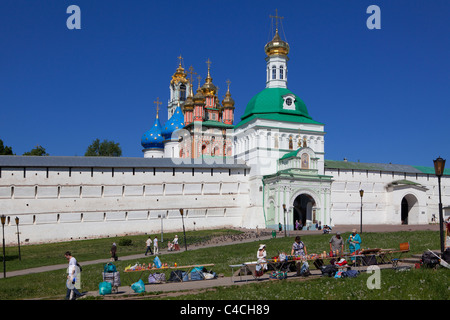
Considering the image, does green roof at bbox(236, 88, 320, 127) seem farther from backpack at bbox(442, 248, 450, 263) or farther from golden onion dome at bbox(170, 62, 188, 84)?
backpack at bbox(442, 248, 450, 263)

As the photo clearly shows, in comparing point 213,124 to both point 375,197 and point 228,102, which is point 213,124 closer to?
point 228,102

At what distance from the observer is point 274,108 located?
46.0 m

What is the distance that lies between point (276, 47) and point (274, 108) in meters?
6.54

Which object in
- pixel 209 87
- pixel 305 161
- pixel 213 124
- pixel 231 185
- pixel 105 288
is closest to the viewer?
pixel 105 288

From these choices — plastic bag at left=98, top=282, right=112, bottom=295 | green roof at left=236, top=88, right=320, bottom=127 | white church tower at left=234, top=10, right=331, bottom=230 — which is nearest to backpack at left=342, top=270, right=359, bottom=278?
plastic bag at left=98, top=282, right=112, bottom=295

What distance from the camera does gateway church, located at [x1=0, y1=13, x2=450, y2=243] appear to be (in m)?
38.9

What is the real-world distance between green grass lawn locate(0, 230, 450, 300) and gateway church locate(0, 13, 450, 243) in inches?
133

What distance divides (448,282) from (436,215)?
42640mm

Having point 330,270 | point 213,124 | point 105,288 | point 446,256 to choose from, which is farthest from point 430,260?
point 213,124

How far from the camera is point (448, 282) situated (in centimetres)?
1138

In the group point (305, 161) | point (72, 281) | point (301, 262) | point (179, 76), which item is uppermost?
point (179, 76)

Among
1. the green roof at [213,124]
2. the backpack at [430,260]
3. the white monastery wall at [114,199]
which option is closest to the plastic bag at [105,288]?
the backpack at [430,260]
